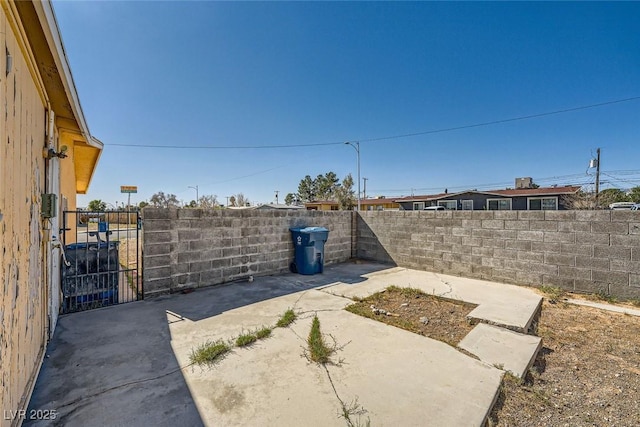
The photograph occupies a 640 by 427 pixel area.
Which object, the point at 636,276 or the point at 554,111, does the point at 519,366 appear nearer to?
the point at 636,276

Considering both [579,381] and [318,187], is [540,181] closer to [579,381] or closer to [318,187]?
[318,187]

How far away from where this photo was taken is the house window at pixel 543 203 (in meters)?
21.8

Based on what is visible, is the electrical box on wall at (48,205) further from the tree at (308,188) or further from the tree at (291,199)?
the tree at (291,199)

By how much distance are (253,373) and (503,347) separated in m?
2.80

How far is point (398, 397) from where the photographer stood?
216 centimetres

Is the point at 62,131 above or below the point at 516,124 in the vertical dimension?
below

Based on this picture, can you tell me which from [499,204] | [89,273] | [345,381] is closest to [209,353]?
[345,381]

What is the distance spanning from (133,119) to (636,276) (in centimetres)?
1770

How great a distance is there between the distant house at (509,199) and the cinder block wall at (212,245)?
76.4 ft

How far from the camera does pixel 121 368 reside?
2.54 meters

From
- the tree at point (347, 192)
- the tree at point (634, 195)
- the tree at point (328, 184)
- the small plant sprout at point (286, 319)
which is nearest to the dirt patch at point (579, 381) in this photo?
the small plant sprout at point (286, 319)

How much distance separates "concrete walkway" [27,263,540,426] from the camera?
195 cm

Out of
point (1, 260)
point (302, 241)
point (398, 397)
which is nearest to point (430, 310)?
point (398, 397)

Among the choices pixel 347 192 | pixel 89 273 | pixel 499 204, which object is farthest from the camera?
pixel 347 192
